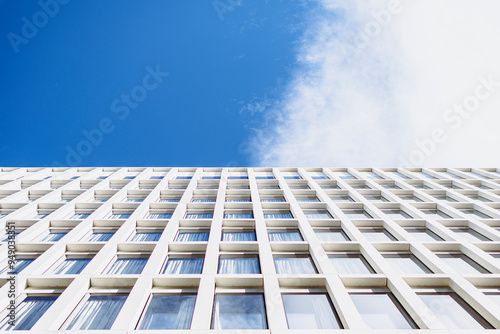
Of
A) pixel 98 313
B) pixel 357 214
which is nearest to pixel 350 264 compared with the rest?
pixel 357 214

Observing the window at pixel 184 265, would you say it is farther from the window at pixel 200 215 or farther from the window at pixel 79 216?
the window at pixel 79 216

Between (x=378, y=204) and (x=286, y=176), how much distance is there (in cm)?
906

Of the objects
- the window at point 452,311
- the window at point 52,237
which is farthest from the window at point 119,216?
the window at point 452,311

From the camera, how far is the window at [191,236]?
14.2m

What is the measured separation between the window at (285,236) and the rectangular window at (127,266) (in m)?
5.93

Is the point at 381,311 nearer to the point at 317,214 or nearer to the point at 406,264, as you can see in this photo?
the point at 406,264

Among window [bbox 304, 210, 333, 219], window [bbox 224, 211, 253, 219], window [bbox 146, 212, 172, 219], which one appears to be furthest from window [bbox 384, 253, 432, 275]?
window [bbox 146, 212, 172, 219]

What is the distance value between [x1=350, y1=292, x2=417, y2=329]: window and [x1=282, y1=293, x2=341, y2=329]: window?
1.02 meters

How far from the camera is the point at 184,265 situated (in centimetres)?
1205

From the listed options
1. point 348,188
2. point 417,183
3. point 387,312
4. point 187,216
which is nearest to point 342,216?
point 348,188

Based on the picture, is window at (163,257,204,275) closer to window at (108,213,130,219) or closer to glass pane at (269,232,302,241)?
glass pane at (269,232,302,241)

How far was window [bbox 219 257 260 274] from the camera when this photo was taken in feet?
37.8

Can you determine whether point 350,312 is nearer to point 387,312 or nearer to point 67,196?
point 387,312

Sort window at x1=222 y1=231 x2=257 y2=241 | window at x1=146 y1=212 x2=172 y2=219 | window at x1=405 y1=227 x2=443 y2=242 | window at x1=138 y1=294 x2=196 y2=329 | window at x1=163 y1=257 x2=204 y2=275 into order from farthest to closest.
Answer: window at x1=146 y1=212 x2=172 y2=219, window at x1=405 y1=227 x2=443 y2=242, window at x1=222 y1=231 x2=257 y2=241, window at x1=163 y1=257 x2=204 y2=275, window at x1=138 y1=294 x2=196 y2=329
